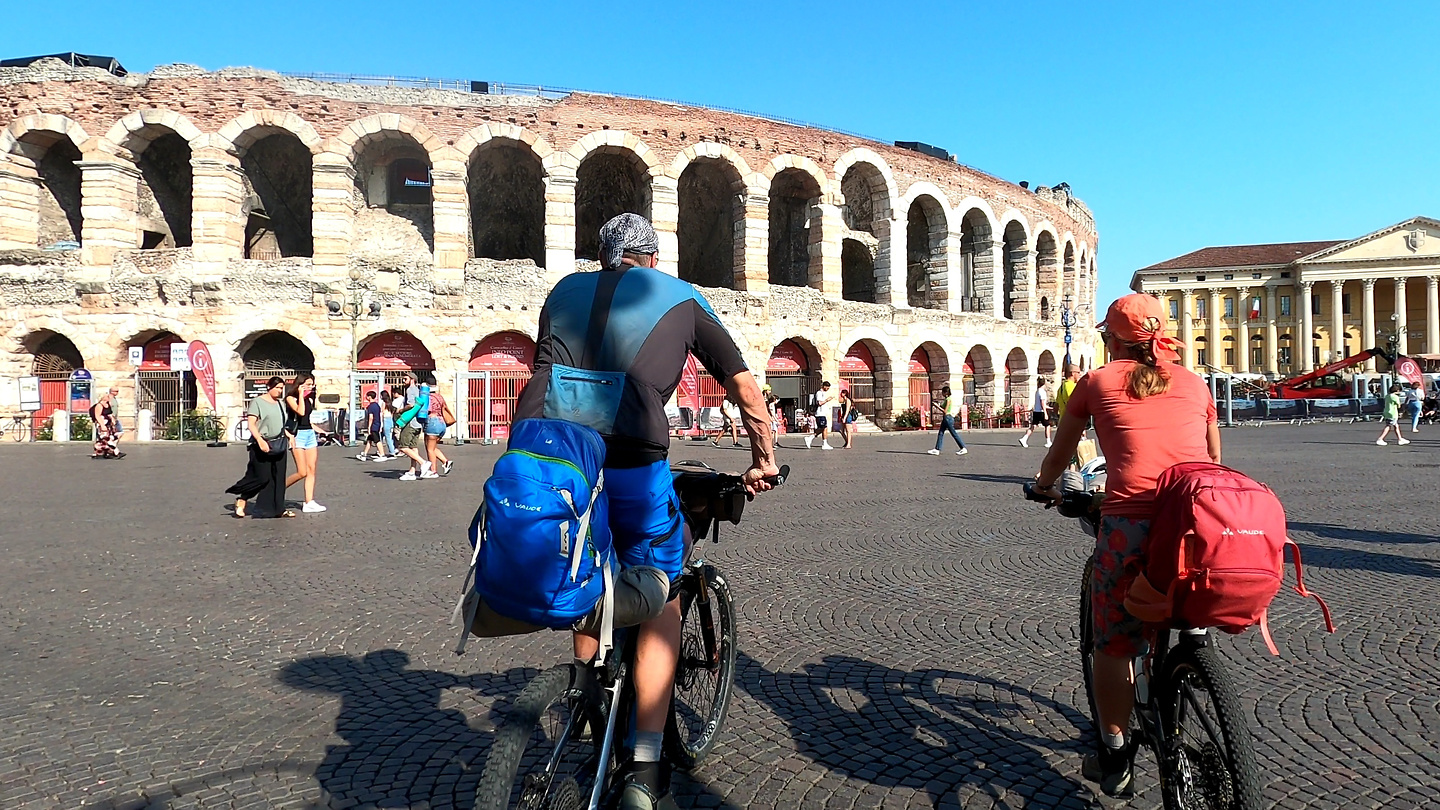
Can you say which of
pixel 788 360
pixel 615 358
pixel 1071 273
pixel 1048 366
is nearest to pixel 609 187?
pixel 788 360

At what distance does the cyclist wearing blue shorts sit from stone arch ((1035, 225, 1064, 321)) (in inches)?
1428

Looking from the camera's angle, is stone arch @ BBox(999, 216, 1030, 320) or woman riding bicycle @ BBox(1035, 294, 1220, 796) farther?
stone arch @ BBox(999, 216, 1030, 320)

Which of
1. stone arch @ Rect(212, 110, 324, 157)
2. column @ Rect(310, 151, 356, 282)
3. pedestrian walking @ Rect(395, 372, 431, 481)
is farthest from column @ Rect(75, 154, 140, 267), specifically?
pedestrian walking @ Rect(395, 372, 431, 481)

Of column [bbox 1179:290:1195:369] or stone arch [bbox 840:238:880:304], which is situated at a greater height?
column [bbox 1179:290:1195:369]

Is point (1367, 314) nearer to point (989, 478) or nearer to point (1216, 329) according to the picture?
point (1216, 329)

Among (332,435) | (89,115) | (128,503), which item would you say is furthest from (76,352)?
(128,503)

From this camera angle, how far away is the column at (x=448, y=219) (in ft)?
77.6

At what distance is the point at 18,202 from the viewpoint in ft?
76.0

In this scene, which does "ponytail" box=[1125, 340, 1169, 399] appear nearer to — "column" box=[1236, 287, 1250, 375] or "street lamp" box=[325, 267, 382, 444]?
"street lamp" box=[325, 267, 382, 444]

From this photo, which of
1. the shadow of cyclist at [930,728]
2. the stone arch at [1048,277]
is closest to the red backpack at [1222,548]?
the shadow of cyclist at [930,728]

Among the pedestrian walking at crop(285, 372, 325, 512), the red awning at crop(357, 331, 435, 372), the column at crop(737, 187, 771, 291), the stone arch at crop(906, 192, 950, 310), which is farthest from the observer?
the stone arch at crop(906, 192, 950, 310)

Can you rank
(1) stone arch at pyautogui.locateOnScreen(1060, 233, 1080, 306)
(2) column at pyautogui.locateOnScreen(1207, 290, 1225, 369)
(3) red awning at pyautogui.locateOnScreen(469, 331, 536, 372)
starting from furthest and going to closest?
(2) column at pyautogui.locateOnScreen(1207, 290, 1225, 369) → (1) stone arch at pyautogui.locateOnScreen(1060, 233, 1080, 306) → (3) red awning at pyautogui.locateOnScreen(469, 331, 536, 372)

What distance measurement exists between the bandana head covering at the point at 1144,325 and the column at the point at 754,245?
23.9 meters

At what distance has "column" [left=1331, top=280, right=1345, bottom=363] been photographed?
7144 cm
